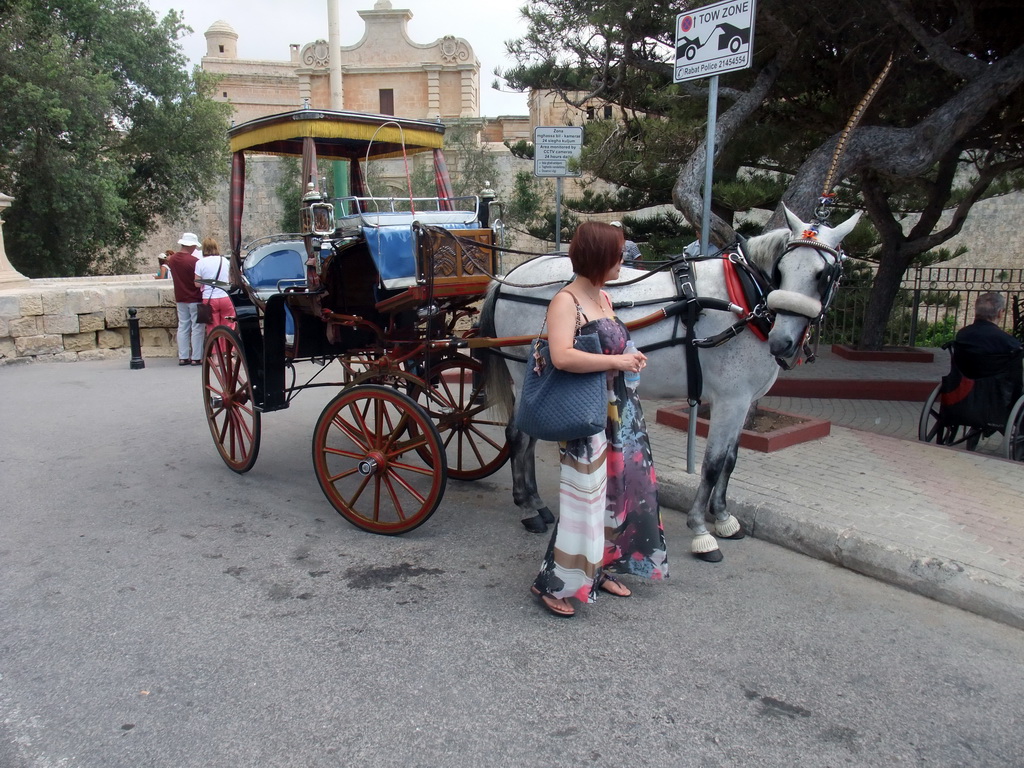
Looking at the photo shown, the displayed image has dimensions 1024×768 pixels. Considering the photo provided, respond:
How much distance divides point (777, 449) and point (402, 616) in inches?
143

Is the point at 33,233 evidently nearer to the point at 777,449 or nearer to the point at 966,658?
the point at 777,449

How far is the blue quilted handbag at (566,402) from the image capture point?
10.4 ft

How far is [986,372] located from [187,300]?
9.73m

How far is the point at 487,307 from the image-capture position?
184 inches

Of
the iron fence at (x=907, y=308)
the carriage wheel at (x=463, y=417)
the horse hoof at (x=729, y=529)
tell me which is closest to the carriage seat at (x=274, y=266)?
the carriage wheel at (x=463, y=417)

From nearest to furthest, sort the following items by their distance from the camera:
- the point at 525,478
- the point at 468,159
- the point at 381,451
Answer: the point at 381,451, the point at 525,478, the point at 468,159

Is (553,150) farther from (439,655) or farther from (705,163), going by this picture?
(439,655)

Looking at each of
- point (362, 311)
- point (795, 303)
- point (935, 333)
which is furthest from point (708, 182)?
point (935, 333)

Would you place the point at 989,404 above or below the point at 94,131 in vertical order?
below

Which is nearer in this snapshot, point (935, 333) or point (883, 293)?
point (883, 293)

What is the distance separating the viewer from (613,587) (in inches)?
150

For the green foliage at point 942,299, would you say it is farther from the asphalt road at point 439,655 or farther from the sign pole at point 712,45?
the asphalt road at point 439,655

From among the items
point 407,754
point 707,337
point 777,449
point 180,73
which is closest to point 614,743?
point 407,754

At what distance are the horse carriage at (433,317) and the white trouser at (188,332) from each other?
5465mm
